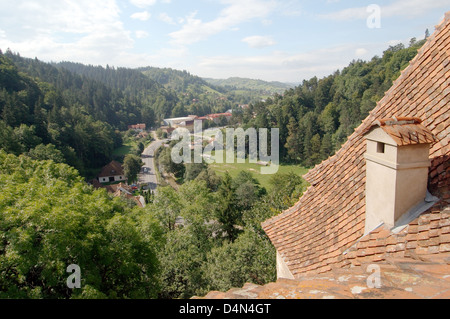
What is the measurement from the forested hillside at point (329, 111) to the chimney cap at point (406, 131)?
194 feet

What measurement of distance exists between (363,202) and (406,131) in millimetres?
1341

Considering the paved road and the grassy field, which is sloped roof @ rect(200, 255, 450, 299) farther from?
the paved road

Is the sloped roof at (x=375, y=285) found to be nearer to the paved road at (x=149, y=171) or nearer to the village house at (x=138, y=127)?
the paved road at (x=149, y=171)

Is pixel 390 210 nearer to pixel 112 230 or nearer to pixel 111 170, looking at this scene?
pixel 112 230

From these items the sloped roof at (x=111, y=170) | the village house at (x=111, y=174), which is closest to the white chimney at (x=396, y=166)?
the village house at (x=111, y=174)

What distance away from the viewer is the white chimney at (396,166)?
340 cm

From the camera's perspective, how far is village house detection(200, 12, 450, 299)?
298cm

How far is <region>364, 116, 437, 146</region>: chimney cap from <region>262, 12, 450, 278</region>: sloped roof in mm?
59

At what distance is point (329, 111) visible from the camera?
7194cm

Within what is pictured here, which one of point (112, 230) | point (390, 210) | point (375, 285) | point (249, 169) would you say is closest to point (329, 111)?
point (249, 169)
